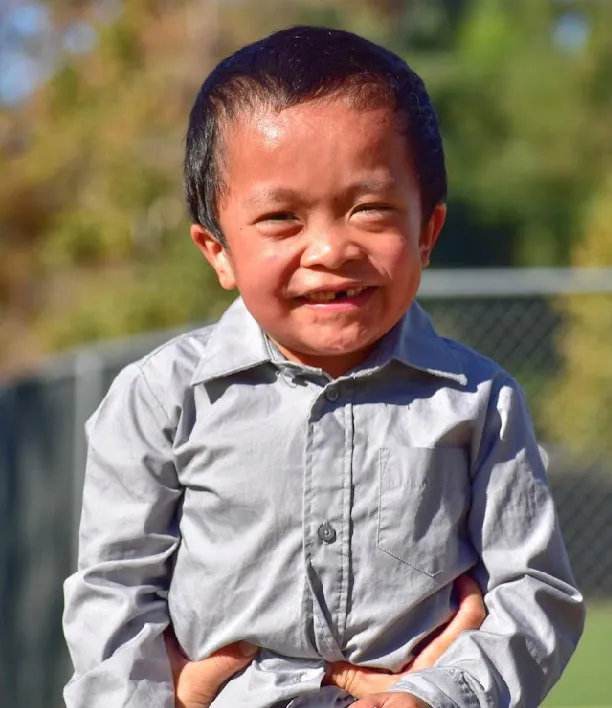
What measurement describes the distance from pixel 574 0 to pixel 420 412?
478 inches

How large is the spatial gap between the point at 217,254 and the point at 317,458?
392 mm

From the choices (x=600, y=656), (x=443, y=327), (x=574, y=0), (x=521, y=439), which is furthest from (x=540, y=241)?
(x=521, y=439)

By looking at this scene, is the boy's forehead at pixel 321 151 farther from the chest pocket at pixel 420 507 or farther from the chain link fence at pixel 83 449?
the chain link fence at pixel 83 449

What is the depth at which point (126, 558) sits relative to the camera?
2.33 meters

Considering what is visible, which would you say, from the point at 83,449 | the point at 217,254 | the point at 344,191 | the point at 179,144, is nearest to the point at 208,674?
the point at 217,254

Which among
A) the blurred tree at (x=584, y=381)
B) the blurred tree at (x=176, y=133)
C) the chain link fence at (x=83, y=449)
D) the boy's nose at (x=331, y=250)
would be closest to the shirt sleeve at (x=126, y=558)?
the boy's nose at (x=331, y=250)

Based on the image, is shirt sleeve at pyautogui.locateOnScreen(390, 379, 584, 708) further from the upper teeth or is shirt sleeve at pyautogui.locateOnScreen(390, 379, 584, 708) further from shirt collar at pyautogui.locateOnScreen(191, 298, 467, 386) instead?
the upper teeth

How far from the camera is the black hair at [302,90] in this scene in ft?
7.20

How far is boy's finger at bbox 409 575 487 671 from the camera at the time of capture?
7.45 feet

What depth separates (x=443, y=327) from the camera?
9.01 metres

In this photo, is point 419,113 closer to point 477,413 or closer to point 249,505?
point 477,413

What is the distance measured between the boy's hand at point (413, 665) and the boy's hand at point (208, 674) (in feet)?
0.47

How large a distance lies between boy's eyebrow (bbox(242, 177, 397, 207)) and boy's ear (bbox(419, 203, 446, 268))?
166mm

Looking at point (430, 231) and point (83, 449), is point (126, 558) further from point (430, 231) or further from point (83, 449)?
point (83, 449)
